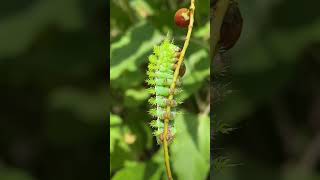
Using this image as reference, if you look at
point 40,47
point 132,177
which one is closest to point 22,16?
point 40,47

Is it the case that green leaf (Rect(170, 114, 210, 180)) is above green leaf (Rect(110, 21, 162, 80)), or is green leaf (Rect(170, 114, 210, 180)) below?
below

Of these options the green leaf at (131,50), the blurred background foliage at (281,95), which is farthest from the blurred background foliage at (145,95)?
the blurred background foliage at (281,95)

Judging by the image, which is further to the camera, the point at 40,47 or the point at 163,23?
the point at 163,23

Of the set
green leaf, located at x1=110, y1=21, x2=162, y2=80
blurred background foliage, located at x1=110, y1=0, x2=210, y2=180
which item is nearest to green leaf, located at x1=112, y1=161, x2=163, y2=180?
blurred background foliage, located at x1=110, y1=0, x2=210, y2=180

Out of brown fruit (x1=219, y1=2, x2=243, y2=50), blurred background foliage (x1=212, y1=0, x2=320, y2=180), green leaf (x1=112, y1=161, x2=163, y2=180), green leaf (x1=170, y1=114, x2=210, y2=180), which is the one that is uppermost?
brown fruit (x1=219, y1=2, x2=243, y2=50)

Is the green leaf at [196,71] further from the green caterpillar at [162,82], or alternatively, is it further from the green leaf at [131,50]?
the green caterpillar at [162,82]

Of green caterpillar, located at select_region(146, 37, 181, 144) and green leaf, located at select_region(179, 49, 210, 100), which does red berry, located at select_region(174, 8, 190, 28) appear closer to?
green caterpillar, located at select_region(146, 37, 181, 144)

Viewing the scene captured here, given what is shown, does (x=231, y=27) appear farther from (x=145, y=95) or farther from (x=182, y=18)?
(x=145, y=95)

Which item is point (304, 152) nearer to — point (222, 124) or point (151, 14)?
point (222, 124)
